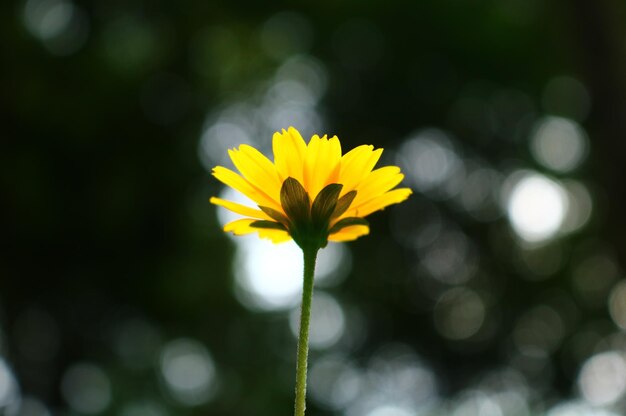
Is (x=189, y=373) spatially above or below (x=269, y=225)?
above

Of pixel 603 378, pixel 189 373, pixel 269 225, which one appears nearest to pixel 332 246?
pixel 189 373

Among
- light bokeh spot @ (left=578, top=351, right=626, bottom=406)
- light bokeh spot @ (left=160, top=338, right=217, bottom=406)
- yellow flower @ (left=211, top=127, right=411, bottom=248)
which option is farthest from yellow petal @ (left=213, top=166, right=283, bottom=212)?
light bokeh spot @ (left=160, top=338, right=217, bottom=406)

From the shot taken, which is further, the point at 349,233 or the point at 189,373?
the point at 189,373

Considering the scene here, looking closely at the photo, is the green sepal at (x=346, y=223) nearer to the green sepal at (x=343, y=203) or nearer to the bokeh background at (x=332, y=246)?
the green sepal at (x=343, y=203)

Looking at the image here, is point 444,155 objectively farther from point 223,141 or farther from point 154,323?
point 154,323

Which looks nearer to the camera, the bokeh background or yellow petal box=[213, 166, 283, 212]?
yellow petal box=[213, 166, 283, 212]

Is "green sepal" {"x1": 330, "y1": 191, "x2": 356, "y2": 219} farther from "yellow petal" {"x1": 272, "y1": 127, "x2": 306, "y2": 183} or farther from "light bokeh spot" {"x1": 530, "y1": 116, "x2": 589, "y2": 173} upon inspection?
"light bokeh spot" {"x1": 530, "y1": 116, "x2": 589, "y2": 173}

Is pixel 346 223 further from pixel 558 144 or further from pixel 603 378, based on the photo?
pixel 603 378

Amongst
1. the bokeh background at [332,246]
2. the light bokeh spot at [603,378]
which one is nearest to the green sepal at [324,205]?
the bokeh background at [332,246]
